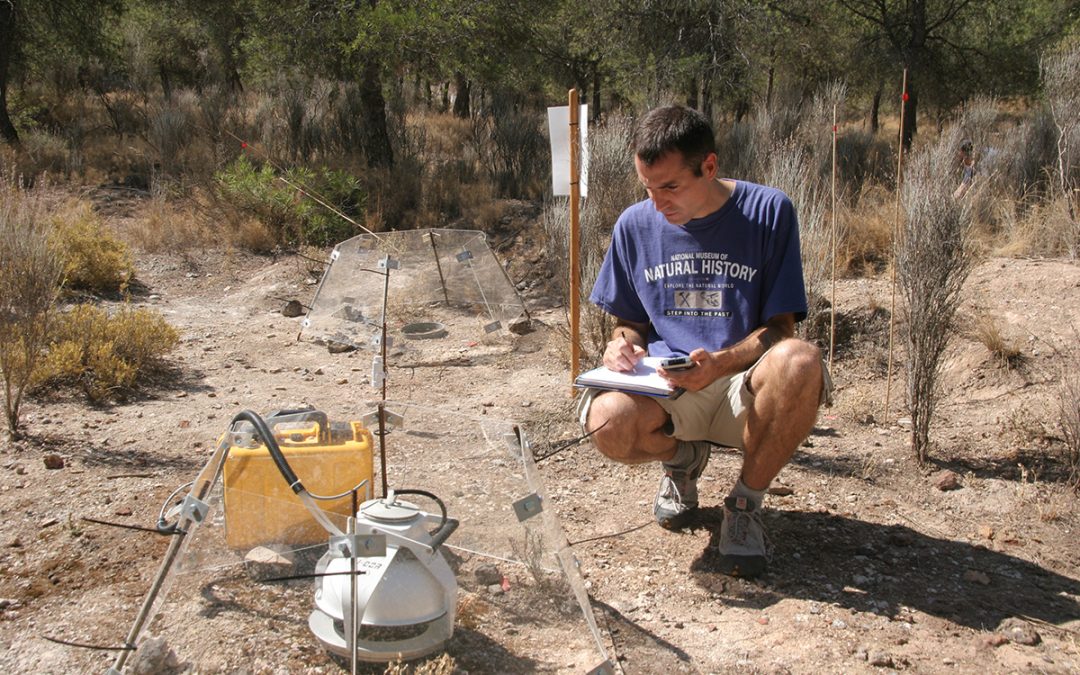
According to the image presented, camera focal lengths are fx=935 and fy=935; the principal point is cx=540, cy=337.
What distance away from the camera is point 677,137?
2.59 metres

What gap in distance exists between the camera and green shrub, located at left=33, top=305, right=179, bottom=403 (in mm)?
4363

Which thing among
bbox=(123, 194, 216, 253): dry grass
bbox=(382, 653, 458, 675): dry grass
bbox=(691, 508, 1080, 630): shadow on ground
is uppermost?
bbox=(123, 194, 216, 253): dry grass

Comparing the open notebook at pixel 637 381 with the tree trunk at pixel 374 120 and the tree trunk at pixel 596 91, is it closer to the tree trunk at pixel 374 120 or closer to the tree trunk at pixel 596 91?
the tree trunk at pixel 374 120

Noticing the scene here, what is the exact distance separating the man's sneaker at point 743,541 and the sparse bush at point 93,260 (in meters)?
5.33

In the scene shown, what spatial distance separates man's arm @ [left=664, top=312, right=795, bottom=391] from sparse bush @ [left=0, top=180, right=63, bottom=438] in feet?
8.77

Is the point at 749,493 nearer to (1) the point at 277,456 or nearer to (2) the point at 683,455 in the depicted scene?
(2) the point at 683,455

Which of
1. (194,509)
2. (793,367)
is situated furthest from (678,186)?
(194,509)

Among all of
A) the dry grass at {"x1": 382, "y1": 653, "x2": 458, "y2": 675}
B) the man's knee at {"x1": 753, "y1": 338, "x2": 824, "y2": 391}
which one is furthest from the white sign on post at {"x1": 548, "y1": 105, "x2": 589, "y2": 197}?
the dry grass at {"x1": 382, "y1": 653, "x2": 458, "y2": 675}

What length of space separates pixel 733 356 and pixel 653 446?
0.38 m

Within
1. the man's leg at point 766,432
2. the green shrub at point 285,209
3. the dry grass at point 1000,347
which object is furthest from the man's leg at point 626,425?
the green shrub at point 285,209

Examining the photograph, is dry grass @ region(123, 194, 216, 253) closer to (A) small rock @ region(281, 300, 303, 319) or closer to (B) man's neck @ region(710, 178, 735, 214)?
(A) small rock @ region(281, 300, 303, 319)

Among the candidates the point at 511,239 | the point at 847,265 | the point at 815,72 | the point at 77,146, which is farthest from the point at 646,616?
the point at 815,72

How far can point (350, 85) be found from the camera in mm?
12227

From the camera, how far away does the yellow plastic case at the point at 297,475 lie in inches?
80.4
